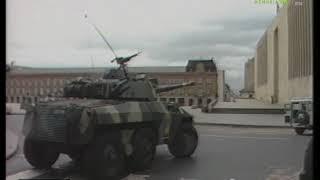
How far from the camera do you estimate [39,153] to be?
3.12 metres

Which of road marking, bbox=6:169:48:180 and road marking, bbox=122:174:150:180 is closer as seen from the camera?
road marking, bbox=6:169:48:180

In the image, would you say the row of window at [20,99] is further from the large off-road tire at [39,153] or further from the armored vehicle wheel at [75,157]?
the armored vehicle wheel at [75,157]

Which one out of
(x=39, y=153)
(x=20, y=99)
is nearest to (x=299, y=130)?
(x=39, y=153)

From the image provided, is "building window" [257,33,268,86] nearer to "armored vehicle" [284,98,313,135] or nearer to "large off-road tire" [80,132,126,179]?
"armored vehicle" [284,98,313,135]

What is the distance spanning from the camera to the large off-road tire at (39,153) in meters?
3.10

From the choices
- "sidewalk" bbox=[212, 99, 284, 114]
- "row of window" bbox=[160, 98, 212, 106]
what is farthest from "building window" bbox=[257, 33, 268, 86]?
"row of window" bbox=[160, 98, 212, 106]

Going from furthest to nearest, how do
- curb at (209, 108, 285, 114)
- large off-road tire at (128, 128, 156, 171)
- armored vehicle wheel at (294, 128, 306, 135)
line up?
1. curb at (209, 108, 285, 114)
2. large off-road tire at (128, 128, 156, 171)
3. armored vehicle wheel at (294, 128, 306, 135)

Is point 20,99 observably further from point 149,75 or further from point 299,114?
point 299,114

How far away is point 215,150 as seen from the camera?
337cm

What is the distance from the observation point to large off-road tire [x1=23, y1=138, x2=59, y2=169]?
3098 mm

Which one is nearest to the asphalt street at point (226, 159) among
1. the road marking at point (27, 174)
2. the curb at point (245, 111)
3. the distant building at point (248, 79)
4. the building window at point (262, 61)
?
A: the road marking at point (27, 174)

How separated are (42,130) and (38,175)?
10.2 inches

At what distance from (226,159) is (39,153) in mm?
1112
